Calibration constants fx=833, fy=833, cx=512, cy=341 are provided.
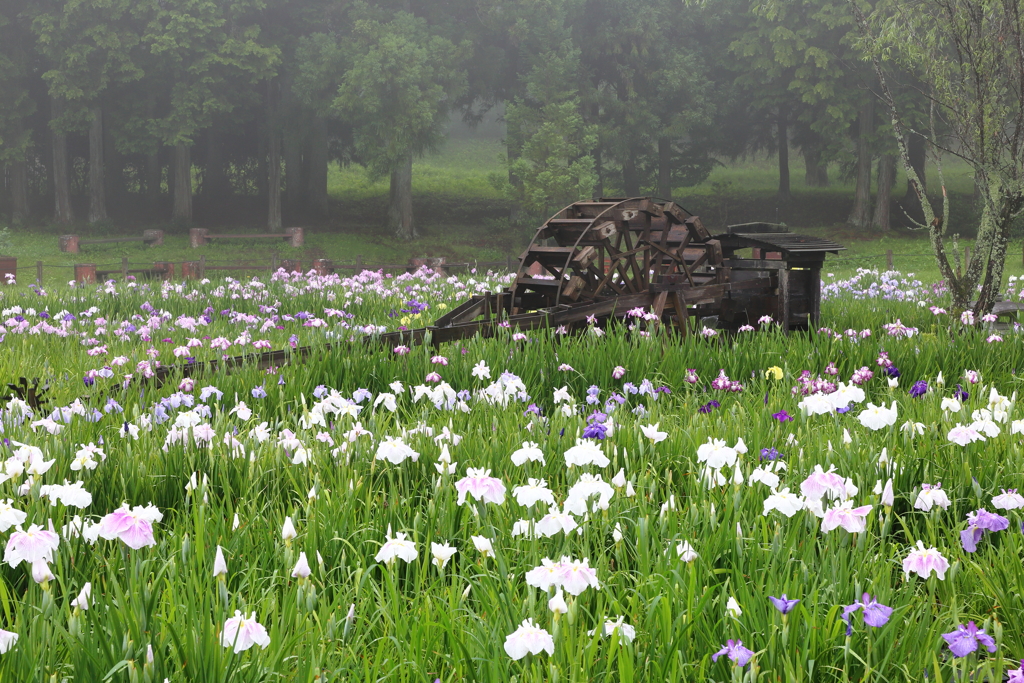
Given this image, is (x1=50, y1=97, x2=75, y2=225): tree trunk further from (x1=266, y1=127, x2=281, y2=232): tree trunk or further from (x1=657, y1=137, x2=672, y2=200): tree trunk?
(x1=657, y1=137, x2=672, y2=200): tree trunk

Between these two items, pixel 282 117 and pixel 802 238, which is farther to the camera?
pixel 282 117

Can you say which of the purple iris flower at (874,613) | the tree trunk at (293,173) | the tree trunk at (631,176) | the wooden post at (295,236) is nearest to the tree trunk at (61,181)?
the tree trunk at (293,173)

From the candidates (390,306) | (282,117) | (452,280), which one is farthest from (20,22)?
(390,306)

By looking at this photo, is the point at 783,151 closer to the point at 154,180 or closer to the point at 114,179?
the point at 154,180

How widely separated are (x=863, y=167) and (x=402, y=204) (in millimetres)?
21554

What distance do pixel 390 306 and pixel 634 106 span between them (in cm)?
3048

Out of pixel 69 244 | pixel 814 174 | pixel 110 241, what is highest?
pixel 814 174

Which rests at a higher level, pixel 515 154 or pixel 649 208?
pixel 515 154

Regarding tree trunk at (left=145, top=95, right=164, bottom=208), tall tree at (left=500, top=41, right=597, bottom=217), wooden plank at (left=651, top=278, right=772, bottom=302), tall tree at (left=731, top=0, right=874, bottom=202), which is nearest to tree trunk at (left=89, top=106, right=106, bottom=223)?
tree trunk at (left=145, top=95, right=164, bottom=208)

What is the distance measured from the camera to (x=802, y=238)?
11461mm

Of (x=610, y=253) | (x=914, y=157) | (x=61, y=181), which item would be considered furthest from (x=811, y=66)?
(x=61, y=181)

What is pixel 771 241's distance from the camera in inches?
429

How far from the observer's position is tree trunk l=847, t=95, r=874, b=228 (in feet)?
127

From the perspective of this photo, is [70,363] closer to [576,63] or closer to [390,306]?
[390,306]
